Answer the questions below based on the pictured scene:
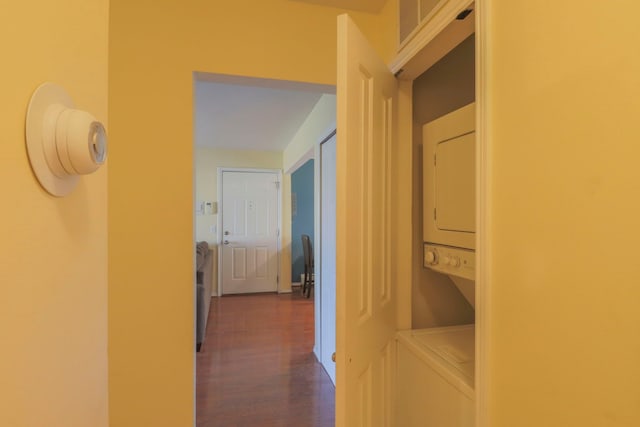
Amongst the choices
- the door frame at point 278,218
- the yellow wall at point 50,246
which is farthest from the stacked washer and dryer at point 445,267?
the door frame at point 278,218

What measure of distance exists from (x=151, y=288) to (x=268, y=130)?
292 centimetres

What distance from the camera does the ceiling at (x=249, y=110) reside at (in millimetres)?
1673

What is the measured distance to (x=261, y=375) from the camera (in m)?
2.65

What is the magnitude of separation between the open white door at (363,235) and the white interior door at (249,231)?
4.26m

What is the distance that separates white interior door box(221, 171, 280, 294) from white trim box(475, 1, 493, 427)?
Result: 4772mm

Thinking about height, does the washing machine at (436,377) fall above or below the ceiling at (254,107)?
below

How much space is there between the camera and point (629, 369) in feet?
1.81

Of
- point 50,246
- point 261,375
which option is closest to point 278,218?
point 261,375

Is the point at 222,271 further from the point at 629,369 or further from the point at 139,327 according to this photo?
the point at 629,369

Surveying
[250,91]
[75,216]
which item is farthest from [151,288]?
[250,91]

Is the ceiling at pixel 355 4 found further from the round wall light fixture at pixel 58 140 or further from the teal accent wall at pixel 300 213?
the teal accent wall at pixel 300 213

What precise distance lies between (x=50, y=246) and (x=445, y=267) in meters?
1.22

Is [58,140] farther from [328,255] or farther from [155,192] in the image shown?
[328,255]

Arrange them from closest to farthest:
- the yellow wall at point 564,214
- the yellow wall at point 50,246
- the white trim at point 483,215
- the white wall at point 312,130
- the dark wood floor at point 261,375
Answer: the yellow wall at point 50,246, the yellow wall at point 564,214, the white trim at point 483,215, the dark wood floor at point 261,375, the white wall at point 312,130
